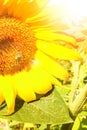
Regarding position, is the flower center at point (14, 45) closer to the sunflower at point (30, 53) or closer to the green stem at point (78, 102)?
the sunflower at point (30, 53)

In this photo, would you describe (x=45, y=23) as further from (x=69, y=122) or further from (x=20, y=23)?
(x=69, y=122)

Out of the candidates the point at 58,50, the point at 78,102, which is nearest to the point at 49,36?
the point at 58,50

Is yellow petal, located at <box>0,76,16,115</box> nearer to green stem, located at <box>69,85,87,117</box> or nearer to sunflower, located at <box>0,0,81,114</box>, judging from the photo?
→ sunflower, located at <box>0,0,81,114</box>

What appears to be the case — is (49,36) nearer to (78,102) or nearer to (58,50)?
(58,50)

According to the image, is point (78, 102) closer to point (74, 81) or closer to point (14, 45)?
point (74, 81)

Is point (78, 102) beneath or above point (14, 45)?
beneath

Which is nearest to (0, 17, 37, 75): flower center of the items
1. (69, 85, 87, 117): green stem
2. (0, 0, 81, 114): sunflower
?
(0, 0, 81, 114): sunflower

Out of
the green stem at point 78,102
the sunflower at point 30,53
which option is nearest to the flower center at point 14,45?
the sunflower at point 30,53

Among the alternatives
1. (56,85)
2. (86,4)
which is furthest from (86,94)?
(86,4)

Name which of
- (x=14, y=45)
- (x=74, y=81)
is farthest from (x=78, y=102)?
(x=14, y=45)
